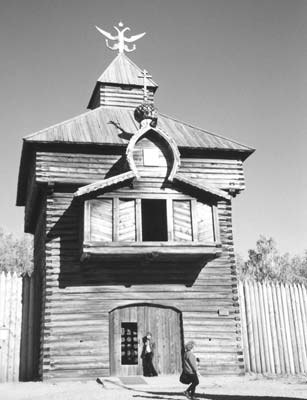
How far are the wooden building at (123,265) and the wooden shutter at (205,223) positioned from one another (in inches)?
1.6

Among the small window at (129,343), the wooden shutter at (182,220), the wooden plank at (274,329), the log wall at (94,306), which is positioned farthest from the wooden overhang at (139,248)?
the wooden plank at (274,329)

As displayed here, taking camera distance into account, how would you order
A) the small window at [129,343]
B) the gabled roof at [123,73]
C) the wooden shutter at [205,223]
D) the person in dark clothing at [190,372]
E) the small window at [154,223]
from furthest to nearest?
the gabled roof at [123,73], the small window at [154,223], the small window at [129,343], the wooden shutter at [205,223], the person in dark clothing at [190,372]

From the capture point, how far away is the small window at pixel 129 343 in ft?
61.3

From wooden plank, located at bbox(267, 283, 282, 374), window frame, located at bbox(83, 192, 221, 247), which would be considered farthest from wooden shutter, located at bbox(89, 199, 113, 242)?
wooden plank, located at bbox(267, 283, 282, 374)

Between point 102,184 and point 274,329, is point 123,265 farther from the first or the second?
point 274,329

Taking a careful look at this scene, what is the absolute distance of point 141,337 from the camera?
18141 millimetres

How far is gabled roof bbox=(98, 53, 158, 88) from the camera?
1054 inches

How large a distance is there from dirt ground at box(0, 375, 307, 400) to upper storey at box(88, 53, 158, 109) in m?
14.8

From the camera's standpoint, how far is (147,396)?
12.8m

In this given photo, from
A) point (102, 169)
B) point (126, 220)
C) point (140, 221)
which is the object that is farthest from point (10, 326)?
point (102, 169)

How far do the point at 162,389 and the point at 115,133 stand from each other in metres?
11.2

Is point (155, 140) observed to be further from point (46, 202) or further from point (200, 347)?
point (200, 347)

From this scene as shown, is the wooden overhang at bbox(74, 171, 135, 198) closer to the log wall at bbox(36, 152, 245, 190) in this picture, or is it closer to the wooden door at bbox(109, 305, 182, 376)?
the log wall at bbox(36, 152, 245, 190)

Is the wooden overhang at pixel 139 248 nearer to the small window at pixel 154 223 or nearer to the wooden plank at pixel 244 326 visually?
the wooden plank at pixel 244 326
